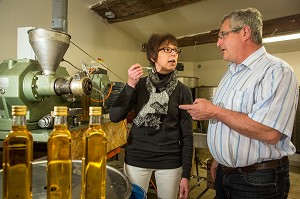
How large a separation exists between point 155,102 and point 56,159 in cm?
82

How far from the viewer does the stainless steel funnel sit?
1223 mm

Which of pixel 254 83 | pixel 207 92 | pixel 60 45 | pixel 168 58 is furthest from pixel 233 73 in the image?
pixel 207 92

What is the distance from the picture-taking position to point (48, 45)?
4.10ft

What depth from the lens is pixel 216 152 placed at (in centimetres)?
126

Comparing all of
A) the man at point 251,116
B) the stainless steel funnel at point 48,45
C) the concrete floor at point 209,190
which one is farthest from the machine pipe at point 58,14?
the concrete floor at point 209,190

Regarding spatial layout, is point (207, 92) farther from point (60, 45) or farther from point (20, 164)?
point (20, 164)

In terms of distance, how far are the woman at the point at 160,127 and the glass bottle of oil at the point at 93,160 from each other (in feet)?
2.19

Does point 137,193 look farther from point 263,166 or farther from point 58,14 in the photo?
point 58,14

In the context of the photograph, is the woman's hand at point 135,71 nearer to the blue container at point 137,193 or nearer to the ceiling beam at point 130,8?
the blue container at point 137,193

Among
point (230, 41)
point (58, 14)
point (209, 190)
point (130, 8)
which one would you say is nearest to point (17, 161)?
point (230, 41)

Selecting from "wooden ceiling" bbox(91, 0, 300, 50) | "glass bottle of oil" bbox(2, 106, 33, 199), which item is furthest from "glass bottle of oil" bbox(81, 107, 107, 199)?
"wooden ceiling" bbox(91, 0, 300, 50)

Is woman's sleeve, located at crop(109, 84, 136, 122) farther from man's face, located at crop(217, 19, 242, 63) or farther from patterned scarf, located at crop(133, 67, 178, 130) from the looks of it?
man's face, located at crop(217, 19, 242, 63)

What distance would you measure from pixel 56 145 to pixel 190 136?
95cm

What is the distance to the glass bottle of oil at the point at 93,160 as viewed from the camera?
22.9 inches
